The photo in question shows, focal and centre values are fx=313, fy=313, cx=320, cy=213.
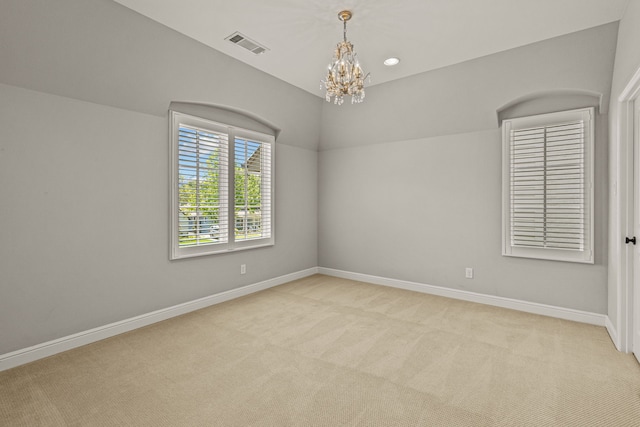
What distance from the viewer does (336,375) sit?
2.41 metres

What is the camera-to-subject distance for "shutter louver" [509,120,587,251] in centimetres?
349

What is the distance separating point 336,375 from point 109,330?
232 cm

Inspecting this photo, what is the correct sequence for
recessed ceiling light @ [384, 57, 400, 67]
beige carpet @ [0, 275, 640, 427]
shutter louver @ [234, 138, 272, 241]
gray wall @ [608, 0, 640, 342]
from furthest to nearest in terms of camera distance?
shutter louver @ [234, 138, 272, 241]
recessed ceiling light @ [384, 57, 400, 67]
gray wall @ [608, 0, 640, 342]
beige carpet @ [0, 275, 640, 427]

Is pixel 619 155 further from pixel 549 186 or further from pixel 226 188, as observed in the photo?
pixel 226 188

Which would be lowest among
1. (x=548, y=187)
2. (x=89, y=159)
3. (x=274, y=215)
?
(x=274, y=215)

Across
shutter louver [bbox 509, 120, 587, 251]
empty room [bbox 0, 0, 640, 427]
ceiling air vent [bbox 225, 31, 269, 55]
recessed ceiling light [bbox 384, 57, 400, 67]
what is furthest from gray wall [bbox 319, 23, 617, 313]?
ceiling air vent [bbox 225, 31, 269, 55]

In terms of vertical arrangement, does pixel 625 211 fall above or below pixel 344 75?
below

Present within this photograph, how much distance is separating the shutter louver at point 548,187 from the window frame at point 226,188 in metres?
3.32

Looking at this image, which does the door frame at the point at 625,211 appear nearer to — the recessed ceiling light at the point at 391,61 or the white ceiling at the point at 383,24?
the white ceiling at the point at 383,24

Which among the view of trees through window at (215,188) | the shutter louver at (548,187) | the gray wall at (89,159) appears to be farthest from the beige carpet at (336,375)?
the view of trees through window at (215,188)

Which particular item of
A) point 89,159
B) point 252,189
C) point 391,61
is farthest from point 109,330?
point 391,61

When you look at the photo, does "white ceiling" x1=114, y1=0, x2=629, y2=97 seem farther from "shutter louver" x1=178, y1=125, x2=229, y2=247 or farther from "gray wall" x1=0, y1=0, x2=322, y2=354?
"shutter louver" x1=178, y1=125, x2=229, y2=247

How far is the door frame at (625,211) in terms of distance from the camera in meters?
2.65

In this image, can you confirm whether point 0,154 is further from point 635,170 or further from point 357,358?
point 635,170
